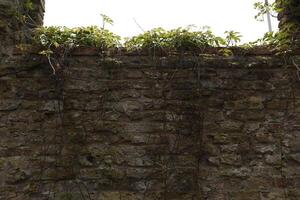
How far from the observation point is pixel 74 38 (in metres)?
3.87

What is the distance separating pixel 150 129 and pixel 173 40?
907 millimetres

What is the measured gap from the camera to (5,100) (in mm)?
3643

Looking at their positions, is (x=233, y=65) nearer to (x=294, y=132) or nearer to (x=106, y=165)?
(x=294, y=132)

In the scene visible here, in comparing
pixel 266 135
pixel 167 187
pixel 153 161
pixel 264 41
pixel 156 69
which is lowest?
pixel 167 187

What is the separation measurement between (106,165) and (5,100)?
110 centimetres

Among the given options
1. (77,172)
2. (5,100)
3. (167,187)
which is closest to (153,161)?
(167,187)

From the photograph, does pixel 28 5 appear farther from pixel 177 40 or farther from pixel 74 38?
pixel 177 40

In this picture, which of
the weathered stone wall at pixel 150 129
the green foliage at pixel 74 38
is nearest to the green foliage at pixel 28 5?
the green foliage at pixel 74 38

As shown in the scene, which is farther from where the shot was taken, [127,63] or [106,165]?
[127,63]

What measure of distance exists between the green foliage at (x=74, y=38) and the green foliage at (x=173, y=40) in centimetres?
19

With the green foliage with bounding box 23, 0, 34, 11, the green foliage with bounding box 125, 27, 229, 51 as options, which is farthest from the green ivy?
the green foliage with bounding box 23, 0, 34, 11

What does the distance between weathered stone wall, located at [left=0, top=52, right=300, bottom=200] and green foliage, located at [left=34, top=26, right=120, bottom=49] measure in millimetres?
161

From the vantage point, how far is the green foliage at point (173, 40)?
387 cm

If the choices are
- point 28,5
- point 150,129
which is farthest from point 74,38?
point 150,129
